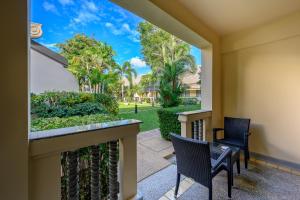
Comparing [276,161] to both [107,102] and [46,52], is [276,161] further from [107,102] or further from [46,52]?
[46,52]

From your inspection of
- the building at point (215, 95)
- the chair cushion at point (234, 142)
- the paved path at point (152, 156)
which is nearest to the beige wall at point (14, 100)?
the building at point (215, 95)

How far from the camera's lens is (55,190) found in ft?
3.88

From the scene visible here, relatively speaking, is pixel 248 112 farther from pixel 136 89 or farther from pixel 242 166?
pixel 136 89

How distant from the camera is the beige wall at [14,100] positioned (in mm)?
951

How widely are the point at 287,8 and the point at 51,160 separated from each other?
12.2 feet

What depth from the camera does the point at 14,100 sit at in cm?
99

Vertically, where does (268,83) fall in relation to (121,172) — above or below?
above

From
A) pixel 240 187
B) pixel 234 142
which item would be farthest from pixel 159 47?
pixel 240 187

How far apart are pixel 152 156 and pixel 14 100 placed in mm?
2859

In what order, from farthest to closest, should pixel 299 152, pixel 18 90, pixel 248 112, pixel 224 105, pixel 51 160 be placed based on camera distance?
pixel 224 105 < pixel 248 112 < pixel 299 152 < pixel 51 160 < pixel 18 90

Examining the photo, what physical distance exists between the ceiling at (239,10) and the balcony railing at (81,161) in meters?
2.10

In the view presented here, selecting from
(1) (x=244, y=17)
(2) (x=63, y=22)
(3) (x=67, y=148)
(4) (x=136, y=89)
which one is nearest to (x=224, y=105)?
(1) (x=244, y=17)

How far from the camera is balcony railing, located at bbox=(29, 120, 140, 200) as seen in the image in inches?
43.9

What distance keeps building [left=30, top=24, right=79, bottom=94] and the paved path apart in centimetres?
422
